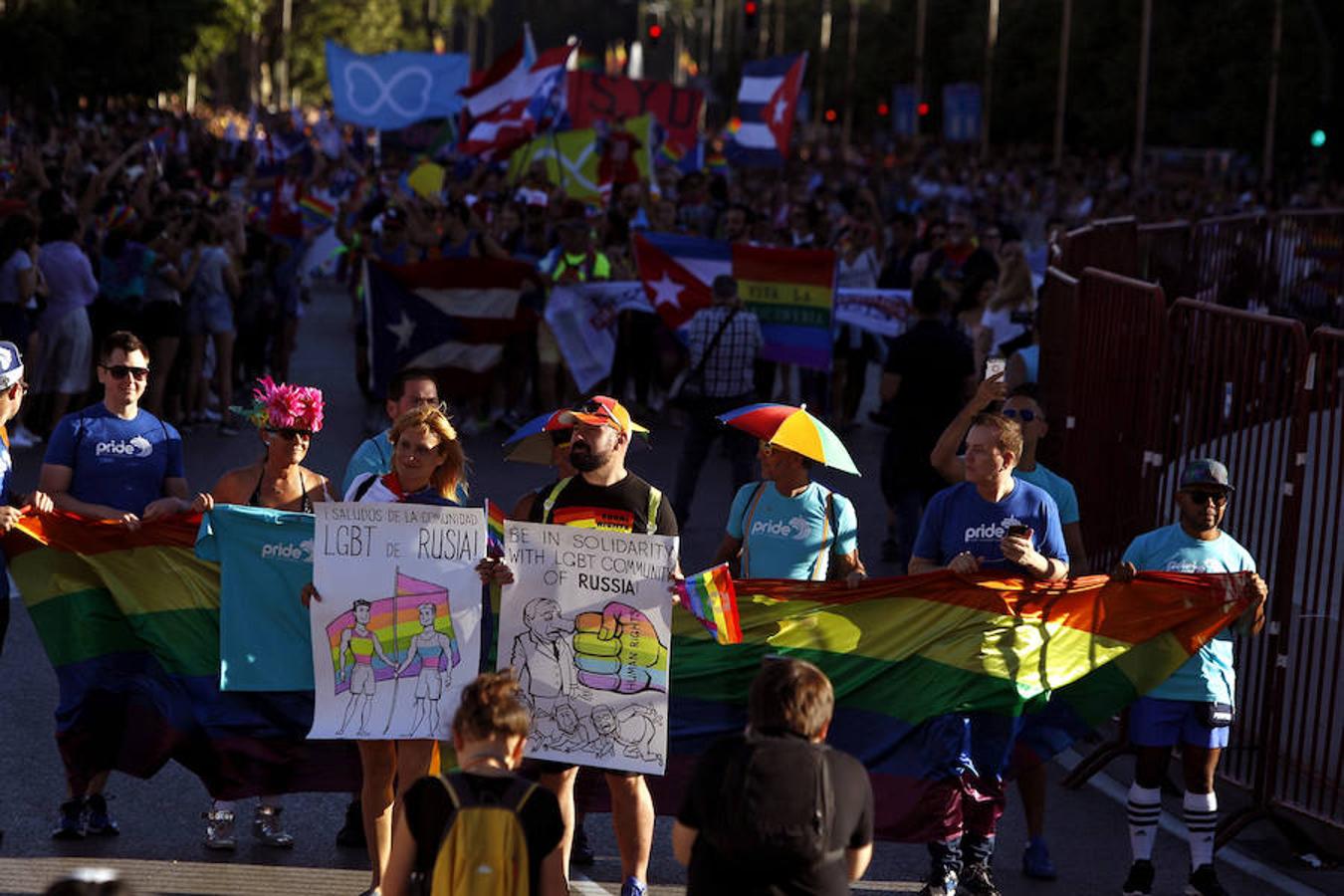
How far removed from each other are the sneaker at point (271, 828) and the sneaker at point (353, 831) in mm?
200

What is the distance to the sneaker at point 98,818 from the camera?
311 inches

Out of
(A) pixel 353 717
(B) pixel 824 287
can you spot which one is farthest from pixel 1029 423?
(B) pixel 824 287

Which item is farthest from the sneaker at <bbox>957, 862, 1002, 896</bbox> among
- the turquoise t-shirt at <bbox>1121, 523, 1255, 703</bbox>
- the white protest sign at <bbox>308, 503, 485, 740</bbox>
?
the white protest sign at <bbox>308, 503, 485, 740</bbox>

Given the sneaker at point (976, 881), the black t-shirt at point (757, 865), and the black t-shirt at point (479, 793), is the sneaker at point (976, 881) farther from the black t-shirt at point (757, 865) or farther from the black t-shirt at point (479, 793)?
the black t-shirt at point (479, 793)

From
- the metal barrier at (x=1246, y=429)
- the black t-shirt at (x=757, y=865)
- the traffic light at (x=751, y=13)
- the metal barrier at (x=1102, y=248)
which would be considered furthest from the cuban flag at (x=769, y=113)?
the black t-shirt at (x=757, y=865)

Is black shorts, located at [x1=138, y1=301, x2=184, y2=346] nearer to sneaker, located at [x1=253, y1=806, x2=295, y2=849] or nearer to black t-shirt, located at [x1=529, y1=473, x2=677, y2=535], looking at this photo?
sneaker, located at [x1=253, y1=806, x2=295, y2=849]

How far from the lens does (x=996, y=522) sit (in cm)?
773

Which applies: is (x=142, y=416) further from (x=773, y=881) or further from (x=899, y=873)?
(x=773, y=881)

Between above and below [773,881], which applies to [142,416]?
above

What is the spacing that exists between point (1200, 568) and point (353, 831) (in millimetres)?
3314

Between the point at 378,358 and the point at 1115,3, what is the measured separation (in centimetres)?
4792

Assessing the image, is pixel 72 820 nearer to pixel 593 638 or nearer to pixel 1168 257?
pixel 593 638

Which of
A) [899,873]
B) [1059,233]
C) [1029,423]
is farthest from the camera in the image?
[1059,233]

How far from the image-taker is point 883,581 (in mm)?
7590
